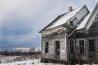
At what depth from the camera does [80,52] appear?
2161cm

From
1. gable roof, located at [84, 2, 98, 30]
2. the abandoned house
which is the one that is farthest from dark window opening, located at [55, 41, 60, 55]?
gable roof, located at [84, 2, 98, 30]

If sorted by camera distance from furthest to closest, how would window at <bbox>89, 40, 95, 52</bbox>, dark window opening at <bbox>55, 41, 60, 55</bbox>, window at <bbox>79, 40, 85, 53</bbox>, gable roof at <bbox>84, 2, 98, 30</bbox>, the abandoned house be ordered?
dark window opening at <bbox>55, 41, 60, 55</bbox> → window at <bbox>79, 40, 85, 53</bbox> → gable roof at <bbox>84, 2, 98, 30</bbox> → the abandoned house → window at <bbox>89, 40, 95, 52</bbox>

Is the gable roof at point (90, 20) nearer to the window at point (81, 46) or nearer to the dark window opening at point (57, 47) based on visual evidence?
the window at point (81, 46)

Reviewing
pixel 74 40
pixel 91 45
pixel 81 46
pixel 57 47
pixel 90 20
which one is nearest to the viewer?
pixel 91 45

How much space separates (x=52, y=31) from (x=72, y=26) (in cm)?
352

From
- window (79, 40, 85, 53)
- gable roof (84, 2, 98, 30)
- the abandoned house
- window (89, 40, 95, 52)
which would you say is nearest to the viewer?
window (89, 40, 95, 52)

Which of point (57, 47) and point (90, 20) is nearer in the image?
point (90, 20)

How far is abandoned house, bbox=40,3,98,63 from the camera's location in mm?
20766

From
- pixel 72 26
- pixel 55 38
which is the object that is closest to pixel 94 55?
pixel 72 26

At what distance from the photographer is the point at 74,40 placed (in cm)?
2233

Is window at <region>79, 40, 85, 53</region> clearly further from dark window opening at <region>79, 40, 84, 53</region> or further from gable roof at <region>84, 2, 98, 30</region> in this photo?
gable roof at <region>84, 2, 98, 30</region>

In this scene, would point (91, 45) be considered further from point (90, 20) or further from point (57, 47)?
point (57, 47)

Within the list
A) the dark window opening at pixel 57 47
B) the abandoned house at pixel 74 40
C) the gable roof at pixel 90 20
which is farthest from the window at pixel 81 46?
the dark window opening at pixel 57 47

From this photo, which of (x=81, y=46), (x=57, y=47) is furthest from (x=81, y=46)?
(x=57, y=47)
